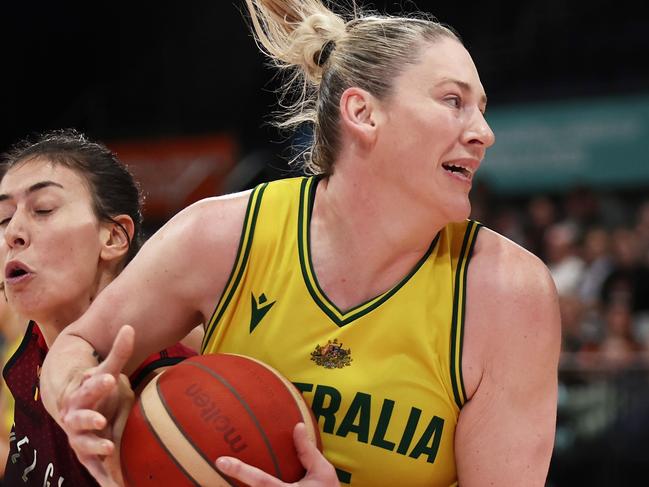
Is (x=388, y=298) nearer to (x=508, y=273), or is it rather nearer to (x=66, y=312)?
(x=508, y=273)

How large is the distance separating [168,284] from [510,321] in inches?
31.8

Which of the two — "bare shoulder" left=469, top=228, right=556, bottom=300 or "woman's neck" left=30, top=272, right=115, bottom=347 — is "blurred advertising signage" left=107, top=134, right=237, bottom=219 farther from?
"bare shoulder" left=469, top=228, right=556, bottom=300

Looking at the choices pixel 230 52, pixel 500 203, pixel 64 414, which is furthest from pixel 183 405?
pixel 230 52

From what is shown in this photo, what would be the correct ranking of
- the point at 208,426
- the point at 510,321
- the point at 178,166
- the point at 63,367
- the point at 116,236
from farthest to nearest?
the point at 178,166, the point at 116,236, the point at 510,321, the point at 63,367, the point at 208,426

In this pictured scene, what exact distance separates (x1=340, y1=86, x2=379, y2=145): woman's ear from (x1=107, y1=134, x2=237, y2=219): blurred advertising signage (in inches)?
306

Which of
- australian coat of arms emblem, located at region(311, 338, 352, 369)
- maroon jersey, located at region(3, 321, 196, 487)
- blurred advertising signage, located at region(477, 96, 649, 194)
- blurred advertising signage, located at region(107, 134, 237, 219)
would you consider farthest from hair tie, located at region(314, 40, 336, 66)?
blurred advertising signage, located at region(107, 134, 237, 219)

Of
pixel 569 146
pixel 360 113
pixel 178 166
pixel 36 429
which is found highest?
pixel 360 113

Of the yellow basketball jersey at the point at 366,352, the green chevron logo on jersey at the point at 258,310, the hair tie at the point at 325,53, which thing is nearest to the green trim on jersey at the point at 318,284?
the yellow basketball jersey at the point at 366,352

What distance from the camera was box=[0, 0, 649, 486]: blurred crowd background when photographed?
5.59 meters

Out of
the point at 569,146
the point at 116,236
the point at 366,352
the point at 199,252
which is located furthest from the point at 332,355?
the point at 569,146

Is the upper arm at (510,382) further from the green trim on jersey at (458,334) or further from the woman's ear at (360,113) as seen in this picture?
the woman's ear at (360,113)

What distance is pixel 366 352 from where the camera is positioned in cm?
233

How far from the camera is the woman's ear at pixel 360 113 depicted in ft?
7.80

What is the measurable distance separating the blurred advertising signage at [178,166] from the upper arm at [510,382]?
7947 millimetres
